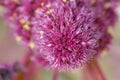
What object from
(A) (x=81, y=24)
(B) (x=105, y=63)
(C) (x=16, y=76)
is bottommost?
(A) (x=81, y=24)

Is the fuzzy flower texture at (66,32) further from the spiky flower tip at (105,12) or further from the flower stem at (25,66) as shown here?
the flower stem at (25,66)

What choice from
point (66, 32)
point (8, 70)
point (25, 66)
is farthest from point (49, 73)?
point (66, 32)

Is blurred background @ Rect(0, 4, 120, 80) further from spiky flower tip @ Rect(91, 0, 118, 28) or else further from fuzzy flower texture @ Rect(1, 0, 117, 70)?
fuzzy flower texture @ Rect(1, 0, 117, 70)

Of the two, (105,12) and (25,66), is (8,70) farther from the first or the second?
(105,12)

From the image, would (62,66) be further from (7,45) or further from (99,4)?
(7,45)

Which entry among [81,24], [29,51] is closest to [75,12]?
[81,24]

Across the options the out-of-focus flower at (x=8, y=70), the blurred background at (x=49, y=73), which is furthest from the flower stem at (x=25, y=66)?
the blurred background at (x=49, y=73)
